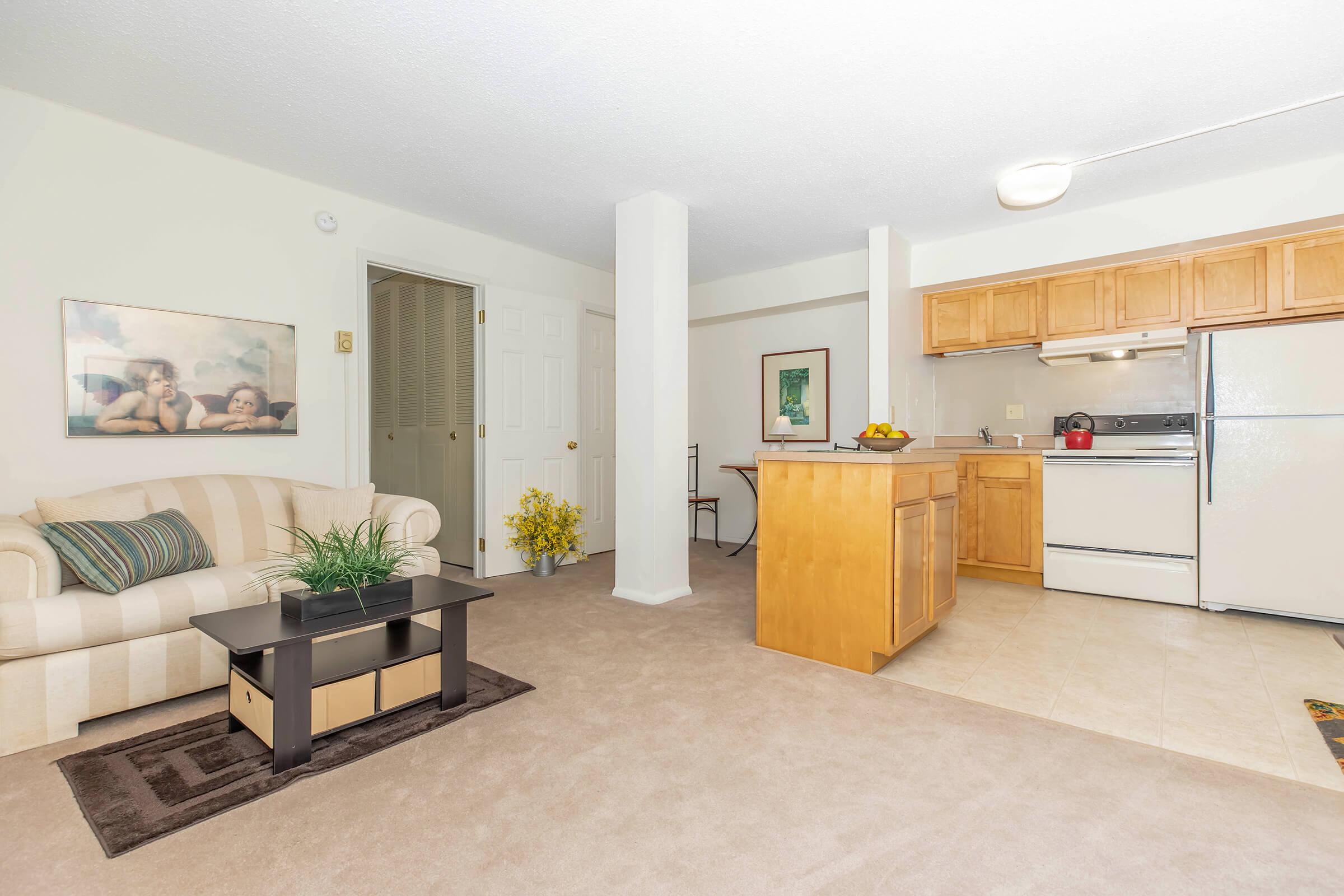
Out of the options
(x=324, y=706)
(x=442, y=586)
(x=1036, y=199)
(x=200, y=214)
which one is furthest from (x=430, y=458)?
(x=1036, y=199)

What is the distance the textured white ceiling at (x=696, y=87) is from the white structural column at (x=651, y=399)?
12.3 inches

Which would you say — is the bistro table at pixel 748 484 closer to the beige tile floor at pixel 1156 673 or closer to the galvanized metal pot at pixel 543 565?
the galvanized metal pot at pixel 543 565

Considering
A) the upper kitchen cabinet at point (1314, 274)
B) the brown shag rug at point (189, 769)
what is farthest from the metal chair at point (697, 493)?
the upper kitchen cabinet at point (1314, 274)

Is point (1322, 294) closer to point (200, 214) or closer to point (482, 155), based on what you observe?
point (482, 155)

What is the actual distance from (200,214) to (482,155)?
1.51 m

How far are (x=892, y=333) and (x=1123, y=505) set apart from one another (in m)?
1.83

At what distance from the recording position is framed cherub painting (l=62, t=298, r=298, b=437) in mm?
2875

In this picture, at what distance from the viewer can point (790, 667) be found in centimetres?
272

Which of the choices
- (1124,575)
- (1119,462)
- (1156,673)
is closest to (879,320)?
(1119,462)

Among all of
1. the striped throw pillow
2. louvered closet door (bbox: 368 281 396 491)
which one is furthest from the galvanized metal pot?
the striped throw pillow

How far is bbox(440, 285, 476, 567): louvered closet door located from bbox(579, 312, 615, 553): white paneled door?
92cm

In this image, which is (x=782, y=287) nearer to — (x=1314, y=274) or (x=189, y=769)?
(x=1314, y=274)

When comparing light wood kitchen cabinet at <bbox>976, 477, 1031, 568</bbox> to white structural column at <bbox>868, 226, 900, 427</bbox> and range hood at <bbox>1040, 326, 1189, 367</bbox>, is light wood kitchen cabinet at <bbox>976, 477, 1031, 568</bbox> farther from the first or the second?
range hood at <bbox>1040, 326, 1189, 367</bbox>

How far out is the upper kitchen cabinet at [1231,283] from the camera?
12.0 feet
